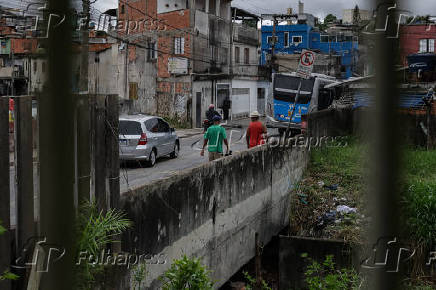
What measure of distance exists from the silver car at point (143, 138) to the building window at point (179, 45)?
47.3ft

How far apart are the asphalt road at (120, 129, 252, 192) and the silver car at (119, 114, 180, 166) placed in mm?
342

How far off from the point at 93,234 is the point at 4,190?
2.25 feet

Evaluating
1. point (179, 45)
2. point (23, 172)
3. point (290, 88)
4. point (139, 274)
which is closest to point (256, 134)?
point (139, 274)

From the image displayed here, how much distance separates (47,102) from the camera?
1148mm

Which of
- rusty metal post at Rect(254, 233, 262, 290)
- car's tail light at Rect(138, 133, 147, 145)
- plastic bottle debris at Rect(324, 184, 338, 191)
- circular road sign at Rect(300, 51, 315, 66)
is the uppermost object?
circular road sign at Rect(300, 51, 315, 66)

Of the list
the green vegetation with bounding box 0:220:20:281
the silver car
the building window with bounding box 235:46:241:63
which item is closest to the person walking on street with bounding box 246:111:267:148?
the silver car

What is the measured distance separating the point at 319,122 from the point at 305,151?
9.97ft

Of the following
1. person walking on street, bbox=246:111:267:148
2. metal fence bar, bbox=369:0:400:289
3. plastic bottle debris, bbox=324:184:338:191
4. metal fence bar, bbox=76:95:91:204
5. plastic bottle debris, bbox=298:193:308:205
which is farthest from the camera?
plastic bottle debris, bbox=324:184:338:191

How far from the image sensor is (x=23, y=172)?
362 centimetres

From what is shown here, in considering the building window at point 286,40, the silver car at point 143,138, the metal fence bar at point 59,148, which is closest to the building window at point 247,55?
the building window at point 286,40

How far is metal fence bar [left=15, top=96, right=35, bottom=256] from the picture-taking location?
3.56 m

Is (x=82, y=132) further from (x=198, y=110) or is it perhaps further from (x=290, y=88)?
(x=198, y=110)

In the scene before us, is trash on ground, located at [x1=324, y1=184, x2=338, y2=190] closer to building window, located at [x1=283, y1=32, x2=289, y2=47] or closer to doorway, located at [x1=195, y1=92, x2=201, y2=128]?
doorway, located at [x1=195, y1=92, x2=201, y2=128]

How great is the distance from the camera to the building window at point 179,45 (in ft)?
98.3
